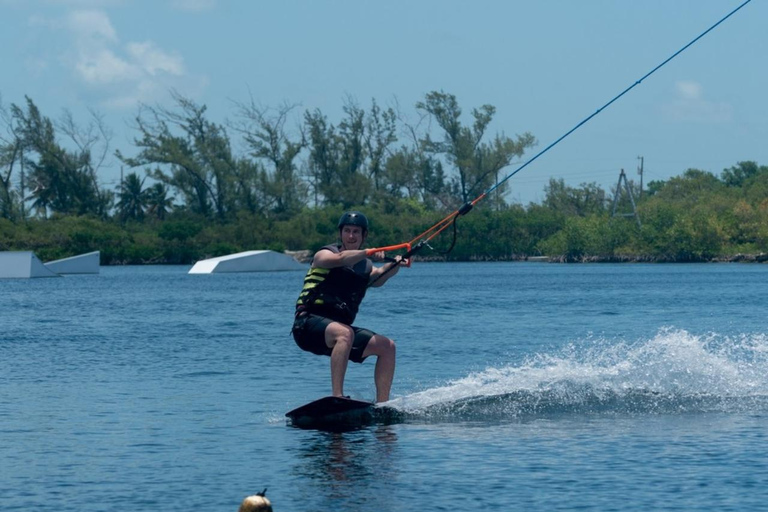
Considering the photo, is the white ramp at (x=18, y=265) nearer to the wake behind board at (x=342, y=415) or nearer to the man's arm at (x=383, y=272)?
the wake behind board at (x=342, y=415)

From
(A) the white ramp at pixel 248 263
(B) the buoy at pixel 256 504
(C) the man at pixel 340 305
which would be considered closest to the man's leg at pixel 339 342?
(C) the man at pixel 340 305

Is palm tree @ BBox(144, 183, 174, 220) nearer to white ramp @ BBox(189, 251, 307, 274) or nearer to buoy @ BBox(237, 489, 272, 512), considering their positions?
white ramp @ BBox(189, 251, 307, 274)

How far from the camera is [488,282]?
63.9 m

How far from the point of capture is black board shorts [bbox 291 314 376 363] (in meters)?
11.3

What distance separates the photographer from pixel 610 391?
1371 cm

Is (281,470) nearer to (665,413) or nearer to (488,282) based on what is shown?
(665,413)

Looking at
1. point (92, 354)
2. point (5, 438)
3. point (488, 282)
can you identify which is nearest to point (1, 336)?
point (92, 354)

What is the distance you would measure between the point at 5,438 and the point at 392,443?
364 cm

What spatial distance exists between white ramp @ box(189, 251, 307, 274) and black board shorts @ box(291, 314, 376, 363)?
7423 centimetres

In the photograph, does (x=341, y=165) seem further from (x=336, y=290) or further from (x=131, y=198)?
(x=336, y=290)

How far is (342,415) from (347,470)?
208 cm

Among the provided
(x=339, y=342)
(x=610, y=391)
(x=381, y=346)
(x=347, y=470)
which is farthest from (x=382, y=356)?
(x=610, y=391)

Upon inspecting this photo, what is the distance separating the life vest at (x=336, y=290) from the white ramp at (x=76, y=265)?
75.3 m

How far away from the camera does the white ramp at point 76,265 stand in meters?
84.6
